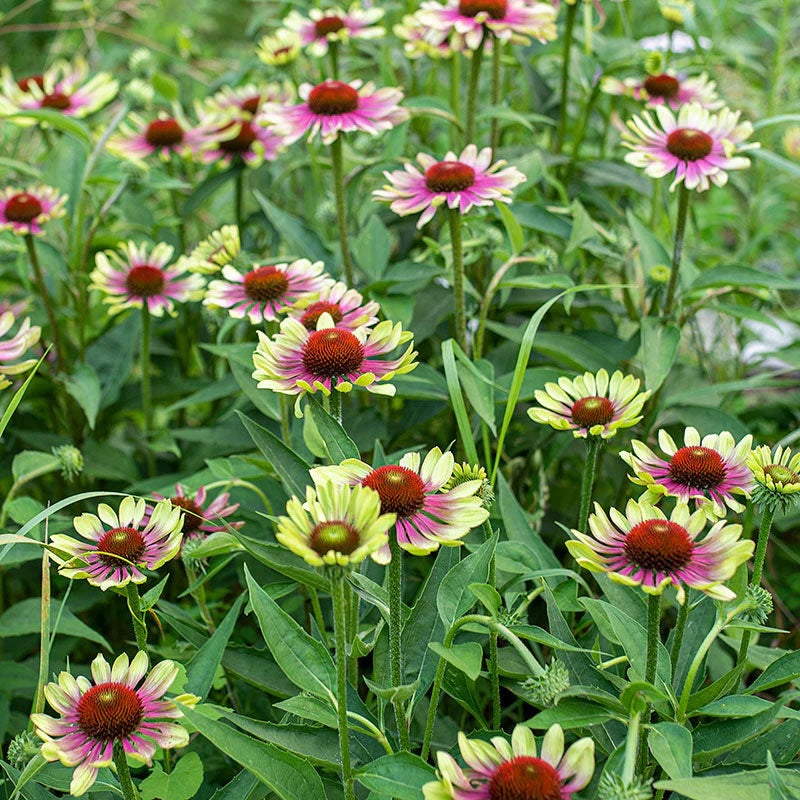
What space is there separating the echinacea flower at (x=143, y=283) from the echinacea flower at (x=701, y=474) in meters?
0.74

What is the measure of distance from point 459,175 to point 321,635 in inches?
21.9

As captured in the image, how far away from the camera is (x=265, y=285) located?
1.12 metres

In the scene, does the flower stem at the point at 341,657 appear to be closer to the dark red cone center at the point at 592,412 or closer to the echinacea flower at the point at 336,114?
the dark red cone center at the point at 592,412

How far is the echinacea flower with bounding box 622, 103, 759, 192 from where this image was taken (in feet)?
3.93

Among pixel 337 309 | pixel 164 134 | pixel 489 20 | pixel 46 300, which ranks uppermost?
pixel 489 20

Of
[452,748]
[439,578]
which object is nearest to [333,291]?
[439,578]

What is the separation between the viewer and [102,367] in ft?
5.24

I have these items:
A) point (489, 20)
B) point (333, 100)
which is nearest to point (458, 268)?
point (333, 100)

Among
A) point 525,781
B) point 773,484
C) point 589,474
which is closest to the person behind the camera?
point 525,781

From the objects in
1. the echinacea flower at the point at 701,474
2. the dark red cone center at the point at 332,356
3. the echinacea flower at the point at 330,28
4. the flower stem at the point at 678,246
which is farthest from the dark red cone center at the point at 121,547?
the echinacea flower at the point at 330,28

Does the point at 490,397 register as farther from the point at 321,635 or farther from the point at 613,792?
the point at 613,792

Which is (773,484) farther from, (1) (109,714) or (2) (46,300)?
(2) (46,300)

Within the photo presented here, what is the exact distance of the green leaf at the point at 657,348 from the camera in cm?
119

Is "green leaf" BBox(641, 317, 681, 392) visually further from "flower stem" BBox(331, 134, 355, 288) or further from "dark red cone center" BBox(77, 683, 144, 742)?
"dark red cone center" BBox(77, 683, 144, 742)
